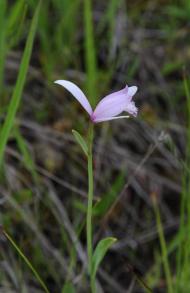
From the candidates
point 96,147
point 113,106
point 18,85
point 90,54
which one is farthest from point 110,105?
point 96,147

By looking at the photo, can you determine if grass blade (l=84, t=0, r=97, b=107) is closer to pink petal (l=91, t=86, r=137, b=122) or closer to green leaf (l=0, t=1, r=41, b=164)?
green leaf (l=0, t=1, r=41, b=164)

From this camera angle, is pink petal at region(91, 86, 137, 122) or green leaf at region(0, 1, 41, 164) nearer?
pink petal at region(91, 86, 137, 122)

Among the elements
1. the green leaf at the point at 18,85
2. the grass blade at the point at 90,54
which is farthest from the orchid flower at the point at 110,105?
the grass blade at the point at 90,54

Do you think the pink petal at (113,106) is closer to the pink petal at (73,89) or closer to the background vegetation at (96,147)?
the pink petal at (73,89)

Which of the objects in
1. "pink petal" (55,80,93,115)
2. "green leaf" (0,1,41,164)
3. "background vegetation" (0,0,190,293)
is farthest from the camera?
"background vegetation" (0,0,190,293)

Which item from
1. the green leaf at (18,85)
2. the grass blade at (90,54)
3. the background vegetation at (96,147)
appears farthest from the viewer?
the grass blade at (90,54)

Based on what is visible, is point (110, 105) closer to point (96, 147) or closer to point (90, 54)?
point (90, 54)

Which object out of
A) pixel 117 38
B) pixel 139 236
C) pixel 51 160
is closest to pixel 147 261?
pixel 139 236

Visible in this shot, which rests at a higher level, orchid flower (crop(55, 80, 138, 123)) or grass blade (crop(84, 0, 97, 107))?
grass blade (crop(84, 0, 97, 107))

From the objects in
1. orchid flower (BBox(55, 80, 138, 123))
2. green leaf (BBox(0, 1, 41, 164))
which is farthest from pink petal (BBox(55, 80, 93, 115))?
green leaf (BBox(0, 1, 41, 164))

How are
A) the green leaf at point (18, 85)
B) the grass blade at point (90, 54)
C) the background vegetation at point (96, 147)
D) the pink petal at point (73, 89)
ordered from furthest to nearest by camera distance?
the grass blade at point (90, 54) → the background vegetation at point (96, 147) → the green leaf at point (18, 85) → the pink petal at point (73, 89)
